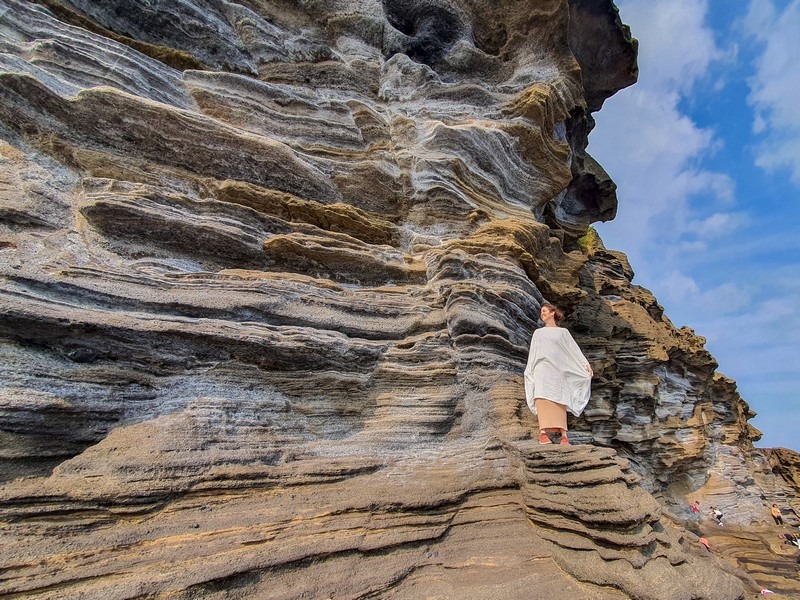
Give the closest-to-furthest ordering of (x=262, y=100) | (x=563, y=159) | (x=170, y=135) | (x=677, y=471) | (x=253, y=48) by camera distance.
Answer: (x=170, y=135)
(x=262, y=100)
(x=253, y=48)
(x=563, y=159)
(x=677, y=471)

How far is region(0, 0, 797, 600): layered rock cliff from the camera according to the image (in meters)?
4.16

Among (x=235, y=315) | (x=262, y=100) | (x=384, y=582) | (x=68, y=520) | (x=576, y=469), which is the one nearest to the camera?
(x=68, y=520)

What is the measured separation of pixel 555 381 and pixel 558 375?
11cm

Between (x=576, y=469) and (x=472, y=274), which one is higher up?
(x=472, y=274)

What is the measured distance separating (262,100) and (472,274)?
6.96 metres

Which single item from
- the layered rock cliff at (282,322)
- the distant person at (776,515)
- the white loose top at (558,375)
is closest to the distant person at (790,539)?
the distant person at (776,515)

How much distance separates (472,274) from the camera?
836 cm

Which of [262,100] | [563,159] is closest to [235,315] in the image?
[262,100]

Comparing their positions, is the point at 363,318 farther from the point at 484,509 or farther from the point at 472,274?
the point at 484,509

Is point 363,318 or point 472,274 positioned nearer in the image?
point 363,318

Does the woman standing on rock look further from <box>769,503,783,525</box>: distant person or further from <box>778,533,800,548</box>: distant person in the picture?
<box>769,503,783,525</box>: distant person

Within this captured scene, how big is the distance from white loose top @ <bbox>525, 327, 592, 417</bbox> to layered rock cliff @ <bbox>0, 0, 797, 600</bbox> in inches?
21.4

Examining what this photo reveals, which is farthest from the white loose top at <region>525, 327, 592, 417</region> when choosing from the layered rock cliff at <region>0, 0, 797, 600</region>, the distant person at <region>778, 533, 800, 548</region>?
the distant person at <region>778, 533, 800, 548</region>

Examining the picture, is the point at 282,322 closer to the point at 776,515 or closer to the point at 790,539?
the point at 776,515
